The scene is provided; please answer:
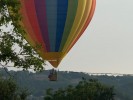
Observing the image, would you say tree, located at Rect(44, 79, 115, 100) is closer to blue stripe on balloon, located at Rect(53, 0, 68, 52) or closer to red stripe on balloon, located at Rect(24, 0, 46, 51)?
blue stripe on balloon, located at Rect(53, 0, 68, 52)

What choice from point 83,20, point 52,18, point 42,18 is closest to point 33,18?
point 42,18

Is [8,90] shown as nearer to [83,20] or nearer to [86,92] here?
[83,20]

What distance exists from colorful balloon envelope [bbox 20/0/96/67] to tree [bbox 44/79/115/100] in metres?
44.7

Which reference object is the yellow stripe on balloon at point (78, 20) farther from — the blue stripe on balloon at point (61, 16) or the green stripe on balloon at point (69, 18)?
the blue stripe on balloon at point (61, 16)

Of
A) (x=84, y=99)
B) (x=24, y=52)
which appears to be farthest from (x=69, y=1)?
(x=84, y=99)

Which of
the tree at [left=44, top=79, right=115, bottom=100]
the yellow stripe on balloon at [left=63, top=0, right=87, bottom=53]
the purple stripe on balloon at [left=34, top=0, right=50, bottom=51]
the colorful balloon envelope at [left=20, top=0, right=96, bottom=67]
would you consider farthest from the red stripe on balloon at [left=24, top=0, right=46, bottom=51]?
the tree at [left=44, top=79, right=115, bottom=100]

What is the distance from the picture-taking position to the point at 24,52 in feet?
78.8

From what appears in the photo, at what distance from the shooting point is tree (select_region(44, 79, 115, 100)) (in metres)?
95.9

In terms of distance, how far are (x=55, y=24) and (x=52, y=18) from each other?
709 mm

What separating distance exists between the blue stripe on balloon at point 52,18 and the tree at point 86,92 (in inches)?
1784

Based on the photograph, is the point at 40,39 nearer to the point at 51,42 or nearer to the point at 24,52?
the point at 51,42

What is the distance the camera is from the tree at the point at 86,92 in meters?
95.9

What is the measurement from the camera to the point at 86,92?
315ft

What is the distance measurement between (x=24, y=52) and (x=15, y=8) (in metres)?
2.27
